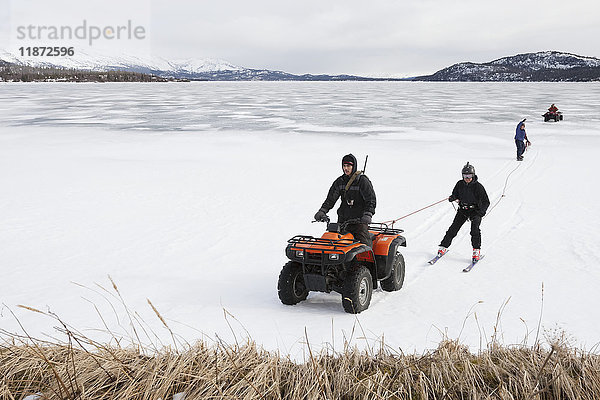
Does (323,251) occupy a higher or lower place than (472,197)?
lower

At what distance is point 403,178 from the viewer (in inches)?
495

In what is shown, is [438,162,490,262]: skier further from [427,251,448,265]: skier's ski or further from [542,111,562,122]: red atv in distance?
[542,111,562,122]: red atv in distance

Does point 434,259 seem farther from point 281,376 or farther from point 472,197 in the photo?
point 281,376

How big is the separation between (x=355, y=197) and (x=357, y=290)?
1093mm

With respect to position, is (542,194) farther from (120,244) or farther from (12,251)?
(12,251)

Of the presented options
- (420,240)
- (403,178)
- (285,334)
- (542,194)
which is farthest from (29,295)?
(542,194)

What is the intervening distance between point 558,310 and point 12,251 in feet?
21.6

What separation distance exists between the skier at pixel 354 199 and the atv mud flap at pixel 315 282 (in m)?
0.66

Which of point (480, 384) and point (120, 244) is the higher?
point (480, 384)

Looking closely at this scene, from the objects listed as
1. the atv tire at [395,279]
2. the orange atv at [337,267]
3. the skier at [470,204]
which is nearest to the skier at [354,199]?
the orange atv at [337,267]

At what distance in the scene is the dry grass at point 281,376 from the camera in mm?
2404

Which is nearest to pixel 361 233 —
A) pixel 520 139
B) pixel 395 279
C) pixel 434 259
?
pixel 395 279

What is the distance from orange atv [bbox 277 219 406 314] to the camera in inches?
200

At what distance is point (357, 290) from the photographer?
507 cm
